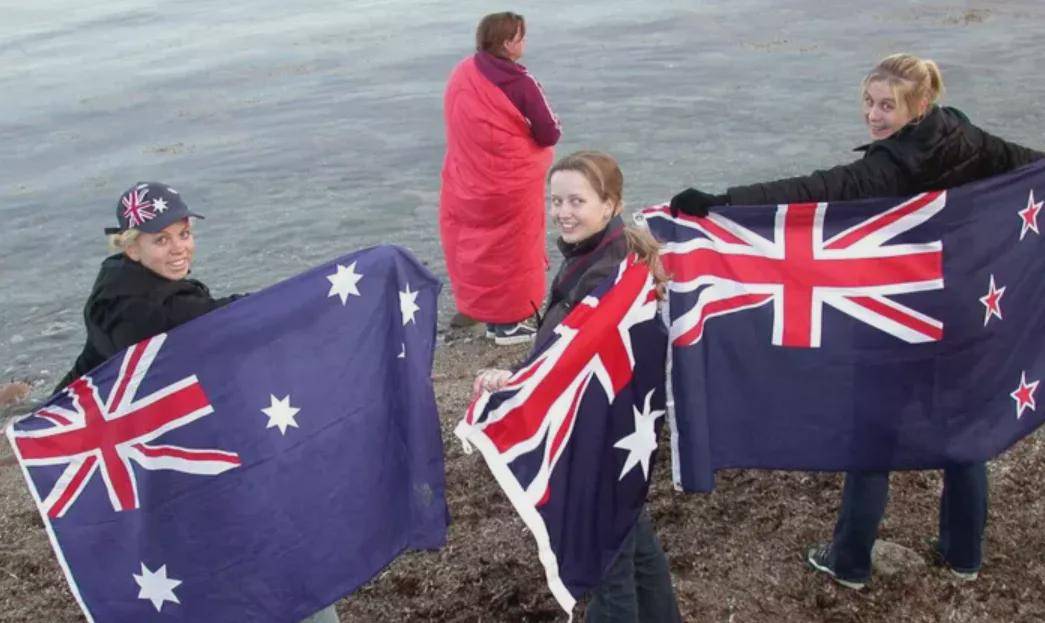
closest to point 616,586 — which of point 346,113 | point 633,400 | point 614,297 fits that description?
point 633,400

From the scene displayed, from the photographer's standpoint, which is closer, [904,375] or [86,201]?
[904,375]

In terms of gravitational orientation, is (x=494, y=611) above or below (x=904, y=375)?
below

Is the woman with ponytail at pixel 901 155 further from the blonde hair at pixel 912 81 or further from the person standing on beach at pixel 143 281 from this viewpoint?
the person standing on beach at pixel 143 281

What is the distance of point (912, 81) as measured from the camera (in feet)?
13.2

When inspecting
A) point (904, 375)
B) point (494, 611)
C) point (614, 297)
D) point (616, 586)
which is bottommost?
point (494, 611)

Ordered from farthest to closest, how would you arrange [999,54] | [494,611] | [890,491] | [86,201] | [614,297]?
[999,54], [86,201], [890,491], [494,611], [614,297]

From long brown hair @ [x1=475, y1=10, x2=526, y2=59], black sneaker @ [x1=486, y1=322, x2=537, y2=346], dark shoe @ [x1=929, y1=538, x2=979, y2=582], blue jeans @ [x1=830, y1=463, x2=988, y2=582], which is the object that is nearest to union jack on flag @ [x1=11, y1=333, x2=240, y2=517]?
blue jeans @ [x1=830, y1=463, x2=988, y2=582]

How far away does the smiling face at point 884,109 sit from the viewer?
13.3 feet

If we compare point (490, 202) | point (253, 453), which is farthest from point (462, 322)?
point (253, 453)

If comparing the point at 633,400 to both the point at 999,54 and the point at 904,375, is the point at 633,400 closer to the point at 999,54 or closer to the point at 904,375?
the point at 904,375

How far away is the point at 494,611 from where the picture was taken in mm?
4719

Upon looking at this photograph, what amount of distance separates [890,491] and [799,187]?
6.26 feet

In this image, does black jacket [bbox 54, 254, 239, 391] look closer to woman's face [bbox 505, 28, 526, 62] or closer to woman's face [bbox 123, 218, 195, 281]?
woman's face [bbox 123, 218, 195, 281]

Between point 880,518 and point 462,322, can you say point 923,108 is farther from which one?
point 462,322
